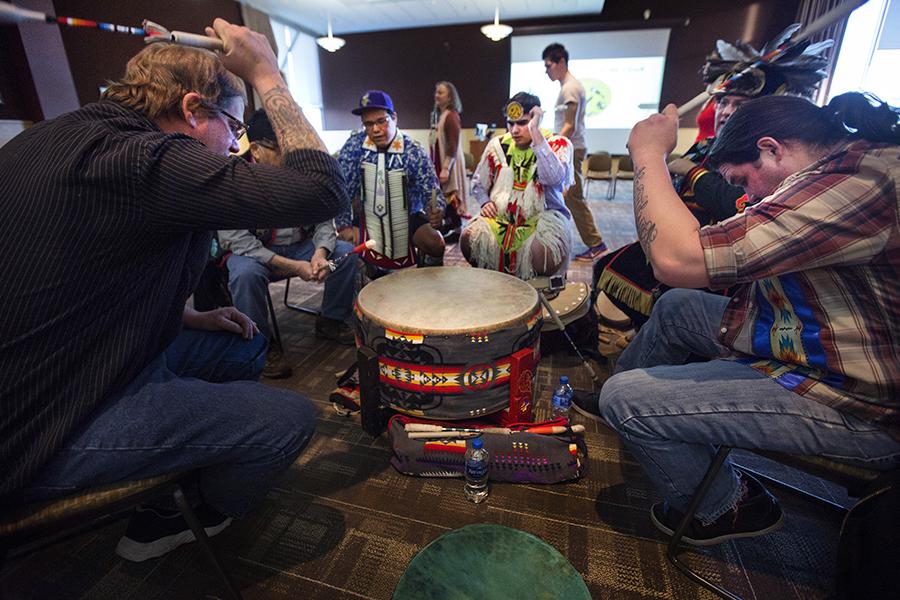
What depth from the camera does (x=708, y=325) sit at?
149cm

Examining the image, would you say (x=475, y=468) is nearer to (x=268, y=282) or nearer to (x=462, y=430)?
(x=462, y=430)

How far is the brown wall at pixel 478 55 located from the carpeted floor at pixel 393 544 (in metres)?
8.77

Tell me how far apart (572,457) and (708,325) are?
2.13 ft

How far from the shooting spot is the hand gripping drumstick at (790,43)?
1.68 metres

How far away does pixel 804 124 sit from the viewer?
1018 millimetres

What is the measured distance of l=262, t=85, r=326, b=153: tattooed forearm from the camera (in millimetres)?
1083

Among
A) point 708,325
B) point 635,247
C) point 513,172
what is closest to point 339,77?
point 513,172

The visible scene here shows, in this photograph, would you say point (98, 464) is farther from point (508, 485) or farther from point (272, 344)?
point (272, 344)

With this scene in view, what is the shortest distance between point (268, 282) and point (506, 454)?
153cm

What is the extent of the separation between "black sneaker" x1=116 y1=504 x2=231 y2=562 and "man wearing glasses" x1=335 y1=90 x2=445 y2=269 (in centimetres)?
169

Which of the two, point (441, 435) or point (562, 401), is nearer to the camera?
point (441, 435)

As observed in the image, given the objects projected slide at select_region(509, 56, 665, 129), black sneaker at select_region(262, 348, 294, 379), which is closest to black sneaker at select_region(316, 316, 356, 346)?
black sneaker at select_region(262, 348, 294, 379)

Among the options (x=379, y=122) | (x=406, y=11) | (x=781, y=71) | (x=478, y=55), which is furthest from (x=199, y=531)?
(x=478, y=55)

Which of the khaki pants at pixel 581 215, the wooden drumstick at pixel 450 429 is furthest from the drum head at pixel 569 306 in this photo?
the khaki pants at pixel 581 215
